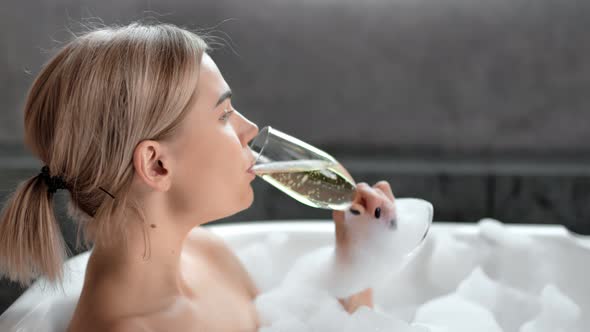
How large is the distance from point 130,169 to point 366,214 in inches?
18.5

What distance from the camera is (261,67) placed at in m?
2.56

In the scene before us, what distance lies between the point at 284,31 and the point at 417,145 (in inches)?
25.0

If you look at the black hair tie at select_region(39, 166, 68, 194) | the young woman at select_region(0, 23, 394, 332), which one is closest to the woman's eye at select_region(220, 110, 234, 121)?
the young woman at select_region(0, 23, 394, 332)

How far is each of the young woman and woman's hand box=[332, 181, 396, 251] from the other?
0.23 metres

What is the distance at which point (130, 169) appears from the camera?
40.9 inches

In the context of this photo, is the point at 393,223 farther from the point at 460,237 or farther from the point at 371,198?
the point at 460,237

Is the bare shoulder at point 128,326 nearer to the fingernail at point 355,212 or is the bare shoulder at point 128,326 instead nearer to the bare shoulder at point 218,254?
the bare shoulder at point 218,254

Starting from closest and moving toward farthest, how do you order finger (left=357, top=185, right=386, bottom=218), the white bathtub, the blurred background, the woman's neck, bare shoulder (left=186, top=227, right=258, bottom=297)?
the woman's neck < finger (left=357, top=185, right=386, bottom=218) < bare shoulder (left=186, top=227, right=258, bottom=297) < the white bathtub < the blurred background

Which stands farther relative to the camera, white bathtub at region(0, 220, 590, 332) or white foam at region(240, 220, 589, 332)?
white bathtub at region(0, 220, 590, 332)

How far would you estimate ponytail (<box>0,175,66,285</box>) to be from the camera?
104cm

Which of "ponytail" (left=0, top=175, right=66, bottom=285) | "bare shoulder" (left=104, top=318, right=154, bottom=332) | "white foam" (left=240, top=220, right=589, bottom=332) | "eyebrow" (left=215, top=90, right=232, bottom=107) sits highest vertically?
"eyebrow" (left=215, top=90, right=232, bottom=107)

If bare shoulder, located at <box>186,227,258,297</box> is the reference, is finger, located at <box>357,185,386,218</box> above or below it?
above

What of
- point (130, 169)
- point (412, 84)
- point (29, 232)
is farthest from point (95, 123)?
point (412, 84)

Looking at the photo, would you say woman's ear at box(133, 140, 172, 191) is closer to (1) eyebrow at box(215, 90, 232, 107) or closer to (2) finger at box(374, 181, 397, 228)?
(1) eyebrow at box(215, 90, 232, 107)
